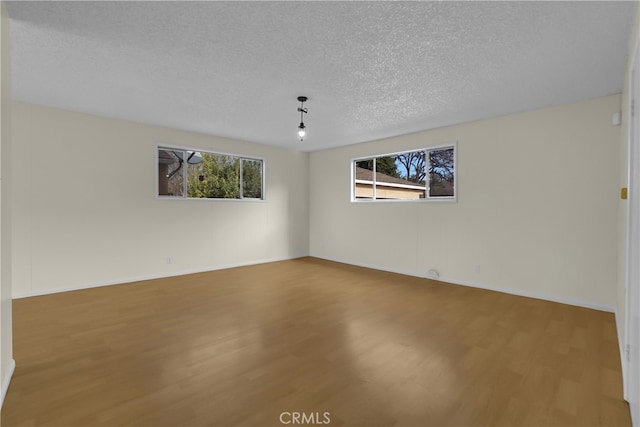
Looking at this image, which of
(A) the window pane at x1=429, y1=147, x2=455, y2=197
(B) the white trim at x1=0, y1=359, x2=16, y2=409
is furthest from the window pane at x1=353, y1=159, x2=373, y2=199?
(B) the white trim at x1=0, y1=359, x2=16, y2=409

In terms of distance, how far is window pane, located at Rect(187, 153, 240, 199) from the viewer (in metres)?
5.47

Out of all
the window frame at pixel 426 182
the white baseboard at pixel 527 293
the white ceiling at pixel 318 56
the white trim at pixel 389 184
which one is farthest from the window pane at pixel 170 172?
the white baseboard at pixel 527 293

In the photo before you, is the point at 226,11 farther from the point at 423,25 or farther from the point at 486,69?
the point at 486,69

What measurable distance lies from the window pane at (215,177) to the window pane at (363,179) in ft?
8.09

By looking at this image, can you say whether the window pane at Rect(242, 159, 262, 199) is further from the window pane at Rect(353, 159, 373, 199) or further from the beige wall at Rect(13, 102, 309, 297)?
the window pane at Rect(353, 159, 373, 199)

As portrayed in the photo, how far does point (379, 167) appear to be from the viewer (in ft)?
19.4

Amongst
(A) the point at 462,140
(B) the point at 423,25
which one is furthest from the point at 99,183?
(A) the point at 462,140

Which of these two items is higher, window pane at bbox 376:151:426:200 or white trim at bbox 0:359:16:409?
window pane at bbox 376:151:426:200

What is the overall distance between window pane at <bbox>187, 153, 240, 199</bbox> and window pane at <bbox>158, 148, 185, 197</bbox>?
0.16m

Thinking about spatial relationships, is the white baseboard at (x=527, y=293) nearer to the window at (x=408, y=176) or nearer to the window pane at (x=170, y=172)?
the window at (x=408, y=176)

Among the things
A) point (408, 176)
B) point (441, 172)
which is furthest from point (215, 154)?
point (441, 172)

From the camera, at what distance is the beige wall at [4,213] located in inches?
71.3

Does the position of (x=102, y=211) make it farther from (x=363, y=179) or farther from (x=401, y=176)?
(x=401, y=176)

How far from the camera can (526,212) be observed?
4.00 meters
